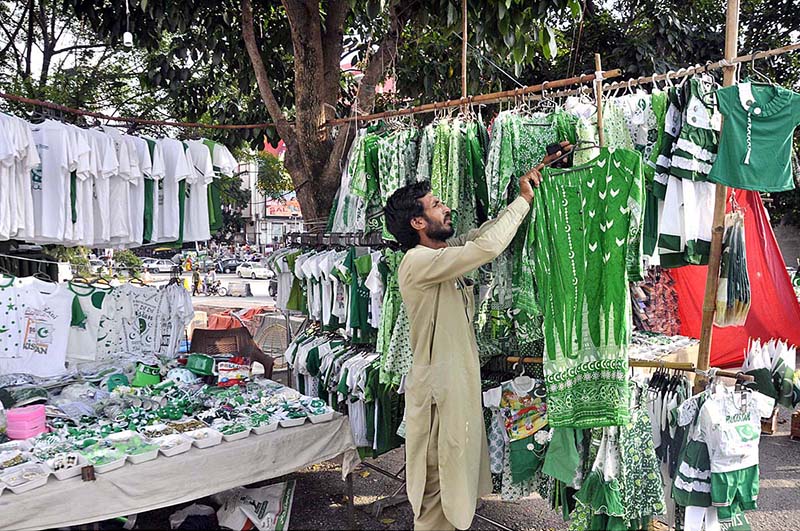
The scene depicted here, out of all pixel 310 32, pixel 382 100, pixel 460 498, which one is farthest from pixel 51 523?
pixel 382 100

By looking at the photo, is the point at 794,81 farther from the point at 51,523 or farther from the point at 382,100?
the point at 51,523

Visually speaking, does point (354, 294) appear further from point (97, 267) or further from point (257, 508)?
point (97, 267)

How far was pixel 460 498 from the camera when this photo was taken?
288 cm

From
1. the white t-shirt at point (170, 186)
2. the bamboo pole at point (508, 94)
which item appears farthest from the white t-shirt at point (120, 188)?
the bamboo pole at point (508, 94)

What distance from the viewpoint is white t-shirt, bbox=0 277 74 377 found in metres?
4.48

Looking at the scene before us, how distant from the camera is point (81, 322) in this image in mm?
4820

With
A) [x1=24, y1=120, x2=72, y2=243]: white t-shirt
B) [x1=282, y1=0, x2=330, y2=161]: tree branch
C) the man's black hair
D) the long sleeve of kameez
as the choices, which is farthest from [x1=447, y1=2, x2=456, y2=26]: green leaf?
[x1=24, y1=120, x2=72, y2=243]: white t-shirt

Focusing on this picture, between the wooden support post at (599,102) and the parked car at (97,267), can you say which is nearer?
the wooden support post at (599,102)

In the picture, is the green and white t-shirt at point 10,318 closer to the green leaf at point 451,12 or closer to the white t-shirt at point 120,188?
the white t-shirt at point 120,188

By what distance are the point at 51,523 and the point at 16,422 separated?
0.92m

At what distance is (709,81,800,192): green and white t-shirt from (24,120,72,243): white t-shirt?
4327 mm

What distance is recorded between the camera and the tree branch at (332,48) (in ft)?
17.1

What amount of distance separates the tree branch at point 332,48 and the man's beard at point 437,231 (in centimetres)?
253

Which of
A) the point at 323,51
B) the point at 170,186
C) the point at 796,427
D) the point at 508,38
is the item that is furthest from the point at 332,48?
the point at 796,427
